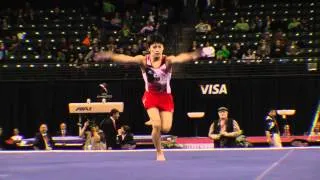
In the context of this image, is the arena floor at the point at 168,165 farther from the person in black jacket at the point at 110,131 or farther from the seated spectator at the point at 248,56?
the seated spectator at the point at 248,56

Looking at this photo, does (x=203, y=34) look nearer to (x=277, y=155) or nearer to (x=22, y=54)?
(x=22, y=54)

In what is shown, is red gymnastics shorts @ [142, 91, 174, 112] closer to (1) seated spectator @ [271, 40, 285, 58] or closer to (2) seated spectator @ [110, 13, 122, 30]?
(1) seated spectator @ [271, 40, 285, 58]

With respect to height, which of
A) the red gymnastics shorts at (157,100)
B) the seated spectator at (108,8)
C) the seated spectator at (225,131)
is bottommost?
the seated spectator at (225,131)

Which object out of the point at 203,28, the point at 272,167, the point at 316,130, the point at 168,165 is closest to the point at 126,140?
the point at 316,130

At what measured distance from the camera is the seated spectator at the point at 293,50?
17906 mm

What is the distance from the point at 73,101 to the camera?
17.8 meters

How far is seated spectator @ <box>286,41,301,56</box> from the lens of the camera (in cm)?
1791

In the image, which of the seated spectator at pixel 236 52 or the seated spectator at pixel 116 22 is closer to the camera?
the seated spectator at pixel 236 52

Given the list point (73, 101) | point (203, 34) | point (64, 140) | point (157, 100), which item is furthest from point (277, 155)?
point (203, 34)

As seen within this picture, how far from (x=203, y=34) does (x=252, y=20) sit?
177 cm

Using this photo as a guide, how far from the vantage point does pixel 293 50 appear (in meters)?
18.0

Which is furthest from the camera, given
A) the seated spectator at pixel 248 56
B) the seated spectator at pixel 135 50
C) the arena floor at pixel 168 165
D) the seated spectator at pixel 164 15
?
the seated spectator at pixel 164 15

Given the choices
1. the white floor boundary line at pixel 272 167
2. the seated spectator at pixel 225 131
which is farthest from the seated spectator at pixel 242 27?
the white floor boundary line at pixel 272 167

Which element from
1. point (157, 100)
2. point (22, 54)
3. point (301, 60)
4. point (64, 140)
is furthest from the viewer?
point (22, 54)
